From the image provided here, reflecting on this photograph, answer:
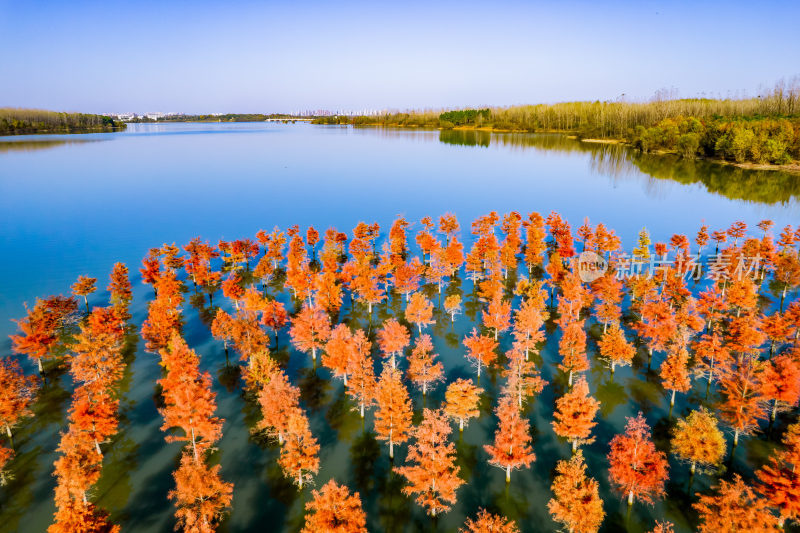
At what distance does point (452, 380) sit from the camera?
53.2 metres

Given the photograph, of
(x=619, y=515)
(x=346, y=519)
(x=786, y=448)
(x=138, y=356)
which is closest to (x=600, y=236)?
(x=786, y=448)

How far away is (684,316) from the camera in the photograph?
53.8m

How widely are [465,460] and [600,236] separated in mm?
63963

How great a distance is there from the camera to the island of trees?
32781 mm

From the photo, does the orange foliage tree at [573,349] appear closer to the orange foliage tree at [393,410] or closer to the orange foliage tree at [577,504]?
the orange foliage tree at [577,504]

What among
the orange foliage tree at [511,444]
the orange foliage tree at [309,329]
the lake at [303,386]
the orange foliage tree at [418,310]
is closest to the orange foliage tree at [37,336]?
the lake at [303,386]

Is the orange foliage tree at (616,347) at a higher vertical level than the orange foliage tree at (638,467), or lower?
higher

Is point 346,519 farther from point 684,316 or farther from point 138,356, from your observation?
point 684,316

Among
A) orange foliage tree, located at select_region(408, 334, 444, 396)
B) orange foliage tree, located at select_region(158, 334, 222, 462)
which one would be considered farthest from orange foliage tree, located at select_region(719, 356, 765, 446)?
orange foliage tree, located at select_region(158, 334, 222, 462)

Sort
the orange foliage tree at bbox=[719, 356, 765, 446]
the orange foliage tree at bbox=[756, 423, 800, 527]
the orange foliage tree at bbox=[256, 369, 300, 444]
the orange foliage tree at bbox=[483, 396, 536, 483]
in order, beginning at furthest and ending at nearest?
the orange foliage tree at bbox=[719, 356, 765, 446] → the orange foliage tree at bbox=[256, 369, 300, 444] → the orange foliage tree at bbox=[483, 396, 536, 483] → the orange foliage tree at bbox=[756, 423, 800, 527]

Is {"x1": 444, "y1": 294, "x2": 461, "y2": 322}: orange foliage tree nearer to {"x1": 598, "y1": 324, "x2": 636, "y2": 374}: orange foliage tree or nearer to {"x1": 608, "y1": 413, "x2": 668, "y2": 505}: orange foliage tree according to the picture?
{"x1": 598, "y1": 324, "x2": 636, "y2": 374}: orange foliage tree

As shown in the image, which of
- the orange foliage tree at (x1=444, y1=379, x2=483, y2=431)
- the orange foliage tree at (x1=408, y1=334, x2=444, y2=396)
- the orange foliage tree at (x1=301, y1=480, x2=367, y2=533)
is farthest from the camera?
the orange foliage tree at (x1=408, y1=334, x2=444, y2=396)

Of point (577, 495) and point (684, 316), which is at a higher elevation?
point (684, 316)

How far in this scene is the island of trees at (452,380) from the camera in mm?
32781
